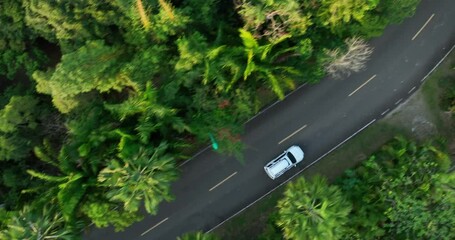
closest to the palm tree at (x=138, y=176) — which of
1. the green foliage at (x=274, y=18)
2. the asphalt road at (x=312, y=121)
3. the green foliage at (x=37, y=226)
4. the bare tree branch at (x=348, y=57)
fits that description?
the green foliage at (x=37, y=226)

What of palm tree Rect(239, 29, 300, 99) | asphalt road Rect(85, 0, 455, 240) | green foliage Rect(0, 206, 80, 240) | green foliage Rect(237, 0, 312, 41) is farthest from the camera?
asphalt road Rect(85, 0, 455, 240)

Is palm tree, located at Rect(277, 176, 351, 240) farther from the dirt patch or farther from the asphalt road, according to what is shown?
the dirt patch

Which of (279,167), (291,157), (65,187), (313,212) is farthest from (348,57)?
(65,187)

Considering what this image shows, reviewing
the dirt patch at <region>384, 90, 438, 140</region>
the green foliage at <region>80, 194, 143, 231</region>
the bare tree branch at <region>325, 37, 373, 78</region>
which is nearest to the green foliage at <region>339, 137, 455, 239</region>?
the dirt patch at <region>384, 90, 438, 140</region>

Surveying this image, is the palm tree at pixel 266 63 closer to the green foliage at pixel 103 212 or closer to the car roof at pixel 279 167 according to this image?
the car roof at pixel 279 167

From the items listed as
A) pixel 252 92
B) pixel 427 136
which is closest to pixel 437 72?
pixel 427 136

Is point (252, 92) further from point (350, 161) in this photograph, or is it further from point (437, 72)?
point (437, 72)
